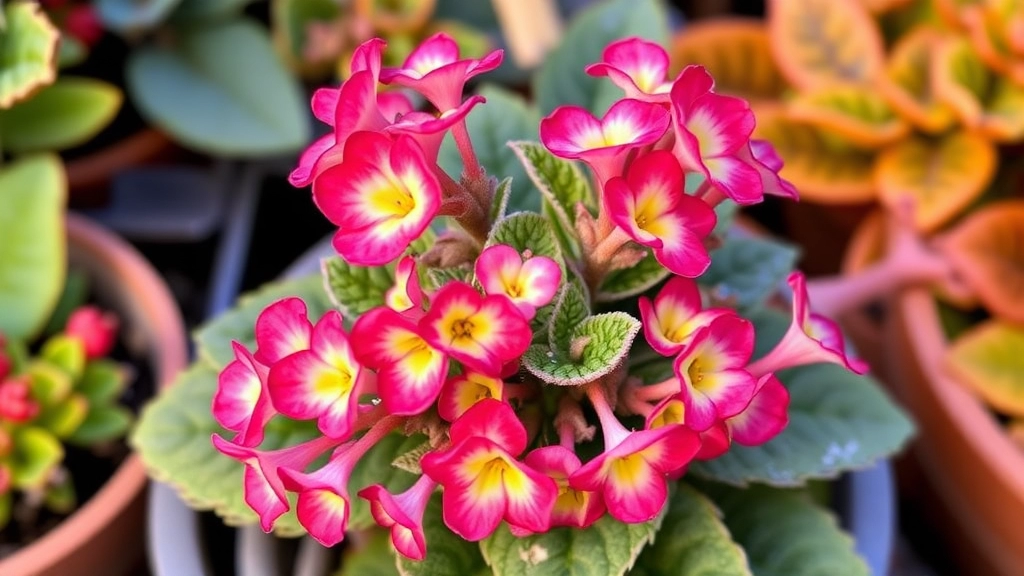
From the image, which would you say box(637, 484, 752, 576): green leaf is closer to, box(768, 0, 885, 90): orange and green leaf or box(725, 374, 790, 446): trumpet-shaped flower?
box(725, 374, 790, 446): trumpet-shaped flower

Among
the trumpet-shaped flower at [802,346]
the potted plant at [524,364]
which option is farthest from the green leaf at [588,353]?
the trumpet-shaped flower at [802,346]

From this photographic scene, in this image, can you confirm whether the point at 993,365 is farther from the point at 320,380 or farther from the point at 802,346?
the point at 320,380

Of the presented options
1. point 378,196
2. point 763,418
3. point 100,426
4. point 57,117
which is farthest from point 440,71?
point 57,117

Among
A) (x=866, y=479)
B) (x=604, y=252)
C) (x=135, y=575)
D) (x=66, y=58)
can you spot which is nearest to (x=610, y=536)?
(x=604, y=252)

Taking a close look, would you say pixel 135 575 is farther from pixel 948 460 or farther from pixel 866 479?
pixel 948 460

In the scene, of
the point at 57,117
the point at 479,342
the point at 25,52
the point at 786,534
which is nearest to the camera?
the point at 479,342
